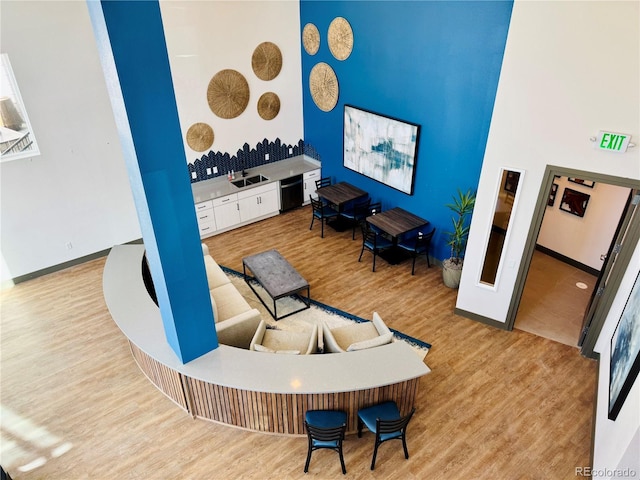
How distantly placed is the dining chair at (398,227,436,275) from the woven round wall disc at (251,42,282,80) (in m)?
4.46

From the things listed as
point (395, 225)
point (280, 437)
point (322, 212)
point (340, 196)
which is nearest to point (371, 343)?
point (280, 437)

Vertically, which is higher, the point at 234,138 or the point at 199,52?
the point at 199,52

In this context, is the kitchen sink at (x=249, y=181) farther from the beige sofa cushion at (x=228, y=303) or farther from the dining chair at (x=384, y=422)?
the dining chair at (x=384, y=422)

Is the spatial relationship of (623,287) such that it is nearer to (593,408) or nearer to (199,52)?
(593,408)

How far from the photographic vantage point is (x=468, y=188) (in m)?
7.30

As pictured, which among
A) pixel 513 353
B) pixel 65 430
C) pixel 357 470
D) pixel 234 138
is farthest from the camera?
pixel 234 138

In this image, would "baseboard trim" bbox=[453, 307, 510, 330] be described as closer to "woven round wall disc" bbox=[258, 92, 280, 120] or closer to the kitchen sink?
the kitchen sink

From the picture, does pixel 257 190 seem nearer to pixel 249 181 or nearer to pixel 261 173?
pixel 249 181

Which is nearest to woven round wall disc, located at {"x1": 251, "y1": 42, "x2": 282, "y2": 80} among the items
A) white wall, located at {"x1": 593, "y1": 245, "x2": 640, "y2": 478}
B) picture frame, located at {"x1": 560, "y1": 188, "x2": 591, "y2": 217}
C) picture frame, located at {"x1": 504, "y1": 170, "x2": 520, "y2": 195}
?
picture frame, located at {"x1": 504, "y1": 170, "x2": 520, "y2": 195}

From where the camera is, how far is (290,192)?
993cm

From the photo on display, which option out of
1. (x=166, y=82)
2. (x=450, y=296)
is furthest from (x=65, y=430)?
(x=450, y=296)

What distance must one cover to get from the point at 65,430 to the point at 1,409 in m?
1.01

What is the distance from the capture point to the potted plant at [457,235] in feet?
23.6

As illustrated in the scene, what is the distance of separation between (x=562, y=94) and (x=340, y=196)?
181 inches
